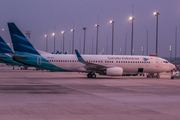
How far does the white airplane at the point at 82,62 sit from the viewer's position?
117 ft

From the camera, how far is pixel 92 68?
35.5m

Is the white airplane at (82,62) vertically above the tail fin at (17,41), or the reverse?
the tail fin at (17,41)

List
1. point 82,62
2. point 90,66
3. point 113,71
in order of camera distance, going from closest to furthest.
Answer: point 113,71
point 82,62
point 90,66

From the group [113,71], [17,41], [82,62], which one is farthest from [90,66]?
[17,41]

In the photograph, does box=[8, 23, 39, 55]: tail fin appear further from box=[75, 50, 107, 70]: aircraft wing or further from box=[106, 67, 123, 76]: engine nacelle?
box=[106, 67, 123, 76]: engine nacelle

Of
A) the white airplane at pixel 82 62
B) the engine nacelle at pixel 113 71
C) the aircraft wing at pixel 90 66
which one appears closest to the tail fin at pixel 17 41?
the white airplane at pixel 82 62

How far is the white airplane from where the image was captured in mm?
35656

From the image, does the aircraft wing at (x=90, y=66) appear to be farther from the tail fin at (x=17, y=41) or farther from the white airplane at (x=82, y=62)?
the tail fin at (x=17, y=41)

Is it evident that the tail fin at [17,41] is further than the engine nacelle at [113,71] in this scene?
Yes

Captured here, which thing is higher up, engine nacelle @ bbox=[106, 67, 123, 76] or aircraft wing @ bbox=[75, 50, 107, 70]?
aircraft wing @ bbox=[75, 50, 107, 70]

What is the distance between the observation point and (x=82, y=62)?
35.0 metres

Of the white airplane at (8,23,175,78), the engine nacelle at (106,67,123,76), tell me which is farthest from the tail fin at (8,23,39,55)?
the engine nacelle at (106,67,123,76)

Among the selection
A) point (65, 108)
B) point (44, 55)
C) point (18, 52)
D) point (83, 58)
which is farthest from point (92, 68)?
point (65, 108)

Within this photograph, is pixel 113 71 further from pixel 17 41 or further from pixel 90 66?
pixel 17 41
